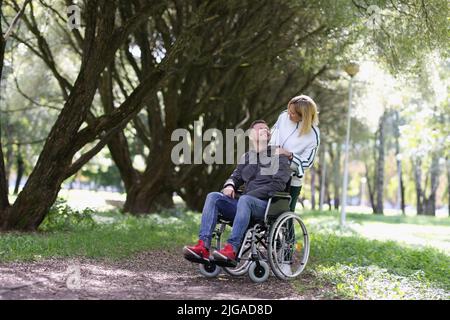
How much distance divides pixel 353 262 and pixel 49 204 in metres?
5.03

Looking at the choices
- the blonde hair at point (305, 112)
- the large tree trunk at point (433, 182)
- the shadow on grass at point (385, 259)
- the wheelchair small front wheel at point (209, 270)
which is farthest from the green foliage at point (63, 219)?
the large tree trunk at point (433, 182)

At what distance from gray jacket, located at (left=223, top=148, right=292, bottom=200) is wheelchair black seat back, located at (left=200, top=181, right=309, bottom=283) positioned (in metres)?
0.11

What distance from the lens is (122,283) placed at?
5.80m

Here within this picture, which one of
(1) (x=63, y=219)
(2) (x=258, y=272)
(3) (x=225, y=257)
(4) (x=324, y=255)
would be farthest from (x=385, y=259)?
(1) (x=63, y=219)

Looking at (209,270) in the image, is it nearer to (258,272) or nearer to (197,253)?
(197,253)

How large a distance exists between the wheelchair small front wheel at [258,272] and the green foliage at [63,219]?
5.37 m

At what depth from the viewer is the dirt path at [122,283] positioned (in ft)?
16.5

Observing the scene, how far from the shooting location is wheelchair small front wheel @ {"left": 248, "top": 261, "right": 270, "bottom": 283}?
6262 millimetres

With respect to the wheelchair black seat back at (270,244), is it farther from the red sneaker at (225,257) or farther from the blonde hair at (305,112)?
the blonde hair at (305,112)

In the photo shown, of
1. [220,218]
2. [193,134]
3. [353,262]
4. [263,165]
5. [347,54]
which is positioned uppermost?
[347,54]
